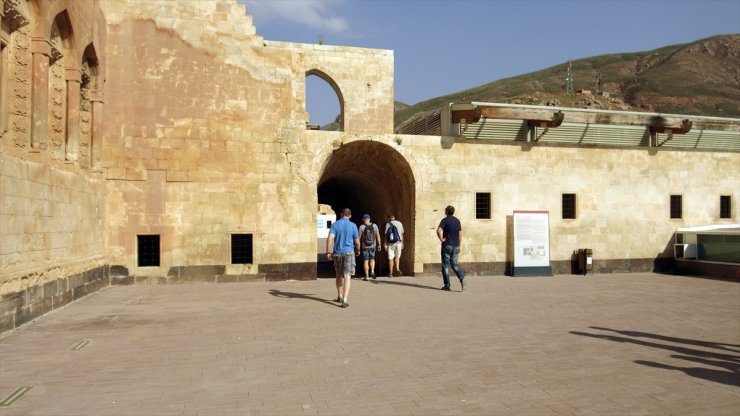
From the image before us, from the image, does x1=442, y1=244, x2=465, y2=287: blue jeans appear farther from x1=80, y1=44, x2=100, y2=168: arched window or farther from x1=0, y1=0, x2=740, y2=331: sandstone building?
x1=80, y1=44, x2=100, y2=168: arched window

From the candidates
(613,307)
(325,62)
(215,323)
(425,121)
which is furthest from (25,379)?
(425,121)

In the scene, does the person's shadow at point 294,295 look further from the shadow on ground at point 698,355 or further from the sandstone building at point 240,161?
the shadow on ground at point 698,355

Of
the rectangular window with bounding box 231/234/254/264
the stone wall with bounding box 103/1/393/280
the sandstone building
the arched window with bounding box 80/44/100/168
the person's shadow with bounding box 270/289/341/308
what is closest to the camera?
the sandstone building

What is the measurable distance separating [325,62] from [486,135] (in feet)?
17.9

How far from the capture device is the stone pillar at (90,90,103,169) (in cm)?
1269

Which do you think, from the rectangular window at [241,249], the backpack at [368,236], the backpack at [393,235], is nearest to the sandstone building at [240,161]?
the rectangular window at [241,249]

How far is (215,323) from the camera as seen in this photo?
8414 mm

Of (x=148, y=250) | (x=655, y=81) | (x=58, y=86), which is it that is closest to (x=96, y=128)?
(x=58, y=86)

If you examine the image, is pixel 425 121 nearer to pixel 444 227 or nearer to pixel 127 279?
pixel 444 227

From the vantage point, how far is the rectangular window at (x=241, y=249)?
46.7ft

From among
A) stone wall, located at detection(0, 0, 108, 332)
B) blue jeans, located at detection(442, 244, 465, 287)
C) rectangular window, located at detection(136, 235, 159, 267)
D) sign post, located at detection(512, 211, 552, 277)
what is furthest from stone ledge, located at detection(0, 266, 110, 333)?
sign post, located at detection(512, 211, 552, 277)

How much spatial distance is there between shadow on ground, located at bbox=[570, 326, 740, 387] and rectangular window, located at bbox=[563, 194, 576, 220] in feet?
31.8

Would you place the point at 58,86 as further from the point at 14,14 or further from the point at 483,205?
the point at 483,205

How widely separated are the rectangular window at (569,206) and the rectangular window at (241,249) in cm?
1012
